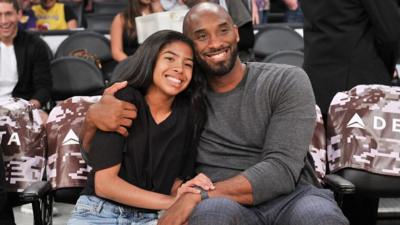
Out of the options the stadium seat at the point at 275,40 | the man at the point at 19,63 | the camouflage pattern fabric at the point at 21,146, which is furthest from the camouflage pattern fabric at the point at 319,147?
the stadium seat at the point at 275,40

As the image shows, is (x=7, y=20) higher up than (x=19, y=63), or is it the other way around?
(x=7, y=20)

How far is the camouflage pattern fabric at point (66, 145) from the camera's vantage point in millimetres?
3117

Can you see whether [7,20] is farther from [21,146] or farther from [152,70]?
[152,70]

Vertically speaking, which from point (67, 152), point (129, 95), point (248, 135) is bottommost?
point (67, 152)

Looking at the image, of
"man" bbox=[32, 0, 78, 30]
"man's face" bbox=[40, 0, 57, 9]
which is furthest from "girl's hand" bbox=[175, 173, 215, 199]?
"man's face" bbox=[40, 0, 57, 9]

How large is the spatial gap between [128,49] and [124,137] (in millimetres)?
3084

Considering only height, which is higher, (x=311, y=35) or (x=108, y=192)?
(x=311, y=35)

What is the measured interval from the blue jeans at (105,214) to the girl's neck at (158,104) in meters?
0.39

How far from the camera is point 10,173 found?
123 inches

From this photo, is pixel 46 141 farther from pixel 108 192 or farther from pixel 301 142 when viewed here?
pixel 301 142

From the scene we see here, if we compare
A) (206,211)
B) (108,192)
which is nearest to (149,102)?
(108,192)

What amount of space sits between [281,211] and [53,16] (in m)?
5.01

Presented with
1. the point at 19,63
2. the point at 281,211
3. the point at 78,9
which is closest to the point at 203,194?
the point at 281,211

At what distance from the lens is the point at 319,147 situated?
322cm
